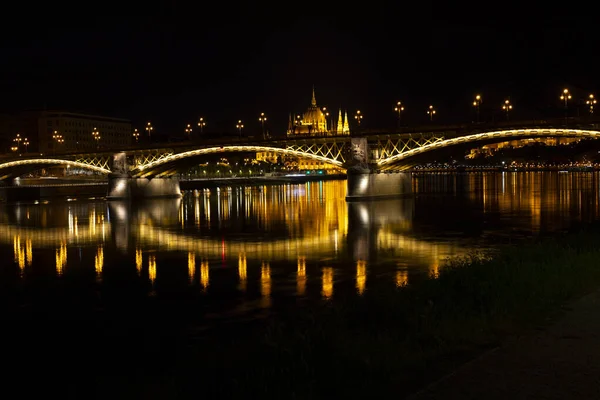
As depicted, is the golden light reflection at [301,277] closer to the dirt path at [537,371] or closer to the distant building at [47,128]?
the dirt path at [537,371]

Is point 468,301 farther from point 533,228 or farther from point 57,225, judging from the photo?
point 57,225

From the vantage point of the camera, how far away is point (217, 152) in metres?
72.5

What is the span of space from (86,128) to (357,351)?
190945 millimetres

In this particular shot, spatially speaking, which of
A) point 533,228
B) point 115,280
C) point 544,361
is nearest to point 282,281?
point 115,280

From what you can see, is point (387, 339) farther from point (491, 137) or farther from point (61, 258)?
point (491, 137)

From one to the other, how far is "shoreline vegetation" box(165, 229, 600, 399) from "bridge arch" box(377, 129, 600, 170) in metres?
40.7

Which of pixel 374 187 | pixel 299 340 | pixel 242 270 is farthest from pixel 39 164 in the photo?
pixel 299 340

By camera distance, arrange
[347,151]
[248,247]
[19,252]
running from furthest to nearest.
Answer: [347,151]
[19,252]
[248,247]

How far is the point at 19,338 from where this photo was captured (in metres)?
15.2

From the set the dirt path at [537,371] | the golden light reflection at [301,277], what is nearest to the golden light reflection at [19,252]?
the golden light reflection at [301,277]

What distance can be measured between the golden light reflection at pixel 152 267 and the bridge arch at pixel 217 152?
37180 mm

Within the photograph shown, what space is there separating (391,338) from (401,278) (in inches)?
437

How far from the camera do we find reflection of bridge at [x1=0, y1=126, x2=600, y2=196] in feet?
187

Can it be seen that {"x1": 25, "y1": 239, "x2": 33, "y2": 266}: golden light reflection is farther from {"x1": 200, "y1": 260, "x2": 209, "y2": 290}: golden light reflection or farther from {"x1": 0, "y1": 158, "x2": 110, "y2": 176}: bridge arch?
{"x1": 0, "y1": 158, "x2": 110, "y2": 176}: bridge arch
